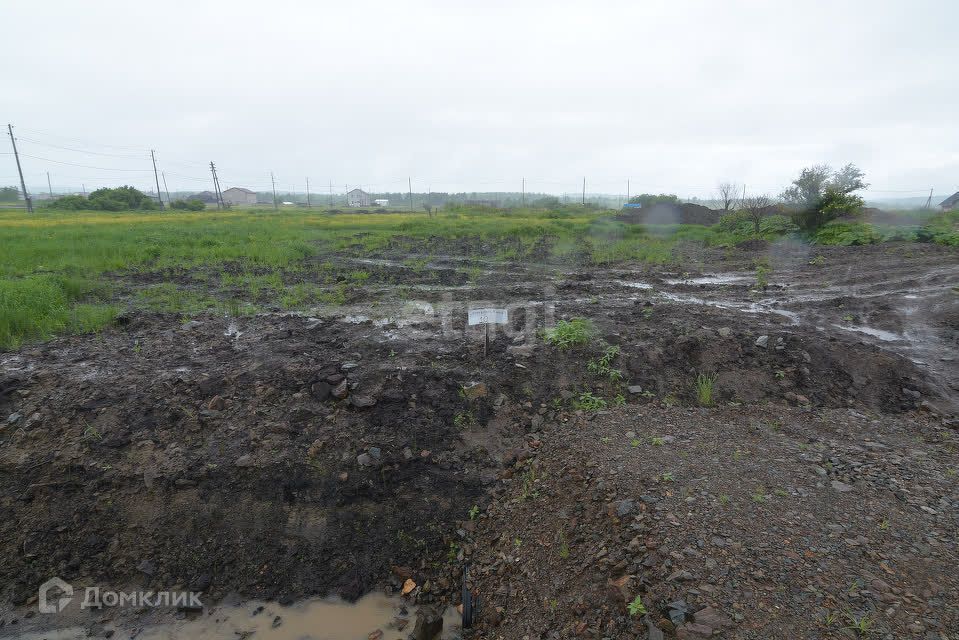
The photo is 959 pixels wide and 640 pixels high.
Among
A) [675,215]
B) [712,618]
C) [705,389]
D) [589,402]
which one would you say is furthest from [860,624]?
[675,215]

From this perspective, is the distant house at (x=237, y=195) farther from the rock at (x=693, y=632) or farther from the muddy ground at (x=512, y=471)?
the rock at (x=693, y=632)

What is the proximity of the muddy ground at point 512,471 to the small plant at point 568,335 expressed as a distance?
0.64 feet

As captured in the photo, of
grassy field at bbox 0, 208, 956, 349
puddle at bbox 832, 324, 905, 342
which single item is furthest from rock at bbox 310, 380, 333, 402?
puddle at bbox 832, 324, 905, 342

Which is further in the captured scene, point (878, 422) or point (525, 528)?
point (878, 422)

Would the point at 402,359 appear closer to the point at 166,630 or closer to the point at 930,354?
the point at 166,630

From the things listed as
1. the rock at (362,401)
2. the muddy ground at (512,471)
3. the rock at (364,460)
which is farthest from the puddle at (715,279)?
the rock at (364,460)

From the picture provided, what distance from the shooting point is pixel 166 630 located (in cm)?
351

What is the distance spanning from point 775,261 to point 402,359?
44.0 feet

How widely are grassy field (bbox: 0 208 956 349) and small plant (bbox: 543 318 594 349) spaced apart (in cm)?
506

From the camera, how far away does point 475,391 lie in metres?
5.41

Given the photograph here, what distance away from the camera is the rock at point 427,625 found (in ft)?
10.9

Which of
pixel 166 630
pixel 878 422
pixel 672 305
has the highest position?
pixel 672 305

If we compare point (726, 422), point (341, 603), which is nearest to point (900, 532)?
point (726, 422)

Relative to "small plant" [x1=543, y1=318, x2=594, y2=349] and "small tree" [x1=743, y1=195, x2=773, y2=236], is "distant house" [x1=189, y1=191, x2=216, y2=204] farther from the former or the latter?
"small plant" [x1=543, y1=318, x2=594, y2=349]
